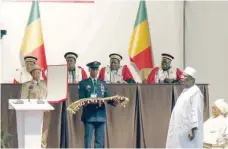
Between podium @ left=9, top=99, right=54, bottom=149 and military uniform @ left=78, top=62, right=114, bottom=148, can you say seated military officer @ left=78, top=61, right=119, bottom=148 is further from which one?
podium @ left=9, top=99, right=54, bottom=149

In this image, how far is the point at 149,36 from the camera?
10.7 meters

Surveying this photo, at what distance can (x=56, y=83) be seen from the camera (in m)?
6.01

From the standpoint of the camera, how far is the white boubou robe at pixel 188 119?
6.46 m

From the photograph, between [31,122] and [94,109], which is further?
[94,109]

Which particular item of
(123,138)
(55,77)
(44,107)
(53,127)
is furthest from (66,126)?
(44,107)

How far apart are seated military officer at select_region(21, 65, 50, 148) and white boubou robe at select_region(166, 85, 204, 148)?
60.8 inches

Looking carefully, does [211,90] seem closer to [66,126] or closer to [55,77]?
[66,126]

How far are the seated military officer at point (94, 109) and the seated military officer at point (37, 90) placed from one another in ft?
1.82

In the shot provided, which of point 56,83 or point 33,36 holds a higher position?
point 33,36

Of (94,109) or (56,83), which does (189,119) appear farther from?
(56,83)

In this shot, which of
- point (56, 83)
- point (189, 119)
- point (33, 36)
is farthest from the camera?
point (33, 36)

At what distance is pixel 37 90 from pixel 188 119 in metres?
1.77

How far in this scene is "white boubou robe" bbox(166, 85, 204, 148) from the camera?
6457 mm

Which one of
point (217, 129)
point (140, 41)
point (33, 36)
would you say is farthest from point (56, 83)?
point (140, 41)
